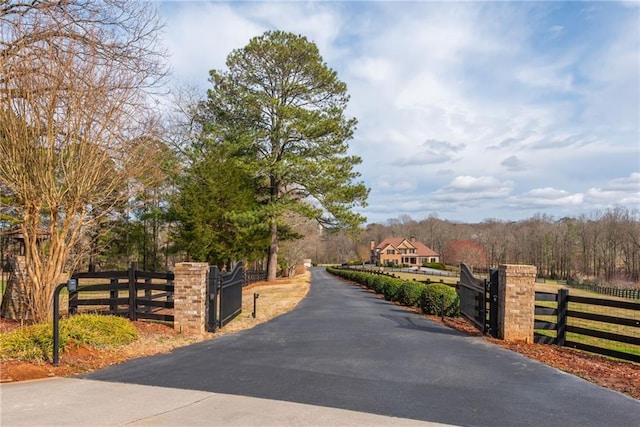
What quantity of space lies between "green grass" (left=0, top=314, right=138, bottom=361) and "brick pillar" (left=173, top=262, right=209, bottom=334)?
1213mm

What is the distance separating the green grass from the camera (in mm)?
6809

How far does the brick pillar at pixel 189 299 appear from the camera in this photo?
9414 mm

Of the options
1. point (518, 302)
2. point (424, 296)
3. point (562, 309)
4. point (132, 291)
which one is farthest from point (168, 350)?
point (424, 296)

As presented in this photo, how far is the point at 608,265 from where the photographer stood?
240 feet

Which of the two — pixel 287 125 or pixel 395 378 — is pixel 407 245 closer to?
pixel 287 125

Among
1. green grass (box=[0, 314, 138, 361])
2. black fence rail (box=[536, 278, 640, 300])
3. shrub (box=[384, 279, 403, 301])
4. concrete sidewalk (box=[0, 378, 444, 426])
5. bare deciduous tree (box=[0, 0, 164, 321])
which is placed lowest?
black fence rail (box=[536, 278, 640, 300])

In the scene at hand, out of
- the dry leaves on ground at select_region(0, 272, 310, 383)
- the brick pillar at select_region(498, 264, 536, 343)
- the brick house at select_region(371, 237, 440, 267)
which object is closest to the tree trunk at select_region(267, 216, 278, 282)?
the dry leaves on ground at select_region(0, 272, 310, 383)

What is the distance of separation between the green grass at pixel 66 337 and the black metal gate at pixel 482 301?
730 centimetres

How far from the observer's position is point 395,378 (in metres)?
6.30

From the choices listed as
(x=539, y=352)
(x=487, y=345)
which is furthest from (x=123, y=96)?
(x=539, y=352)

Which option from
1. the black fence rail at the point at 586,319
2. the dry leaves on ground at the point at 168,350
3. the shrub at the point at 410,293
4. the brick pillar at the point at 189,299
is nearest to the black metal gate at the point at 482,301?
the dry leaves on ground at the point at 168,350

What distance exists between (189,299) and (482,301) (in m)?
6.50

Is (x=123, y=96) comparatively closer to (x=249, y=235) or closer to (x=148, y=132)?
(x=148, y=132)

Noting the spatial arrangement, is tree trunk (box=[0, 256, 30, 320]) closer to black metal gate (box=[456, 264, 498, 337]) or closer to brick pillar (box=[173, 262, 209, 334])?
brick pillar (box=[173, 262, 209, 334])
